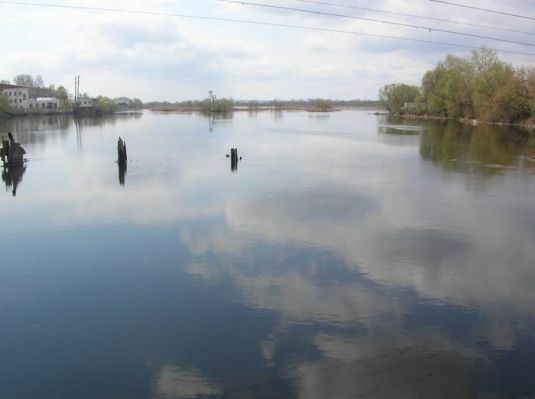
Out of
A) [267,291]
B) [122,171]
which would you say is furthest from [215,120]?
[267,291]

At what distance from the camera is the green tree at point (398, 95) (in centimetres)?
13500

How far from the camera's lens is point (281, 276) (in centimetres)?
1348

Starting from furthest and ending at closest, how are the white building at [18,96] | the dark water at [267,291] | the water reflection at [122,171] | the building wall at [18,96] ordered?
the building wall at [18,96], the white building at [18,96], the water reflection at [122,171], the dark water at [267,291]

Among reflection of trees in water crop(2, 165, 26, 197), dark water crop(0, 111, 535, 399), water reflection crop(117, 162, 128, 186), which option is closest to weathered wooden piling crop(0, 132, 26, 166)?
reflection of trees in water crop(2, 165, 26, 197)

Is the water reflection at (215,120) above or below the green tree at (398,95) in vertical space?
below

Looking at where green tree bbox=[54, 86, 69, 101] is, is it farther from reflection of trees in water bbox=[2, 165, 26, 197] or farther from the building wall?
reflection of trees in water bbox=[2, 165, 26, 197]

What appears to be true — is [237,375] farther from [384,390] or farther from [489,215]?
[489,215]

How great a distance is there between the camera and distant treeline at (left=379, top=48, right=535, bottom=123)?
75.7m

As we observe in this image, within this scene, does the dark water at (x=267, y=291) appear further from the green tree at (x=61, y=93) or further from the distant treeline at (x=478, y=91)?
the green tree at (x=61, y=93)

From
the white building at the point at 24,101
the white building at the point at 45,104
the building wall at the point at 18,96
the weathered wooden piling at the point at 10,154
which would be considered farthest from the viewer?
the white building at the point at 45,104

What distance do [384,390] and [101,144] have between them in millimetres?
48353

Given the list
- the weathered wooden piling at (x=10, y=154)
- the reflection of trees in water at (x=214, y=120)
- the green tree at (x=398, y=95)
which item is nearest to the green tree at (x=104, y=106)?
the reflection of trees in water at (x=214, y=120)

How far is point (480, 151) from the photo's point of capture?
43125mm

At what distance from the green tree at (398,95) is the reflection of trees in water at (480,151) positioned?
7849cm
